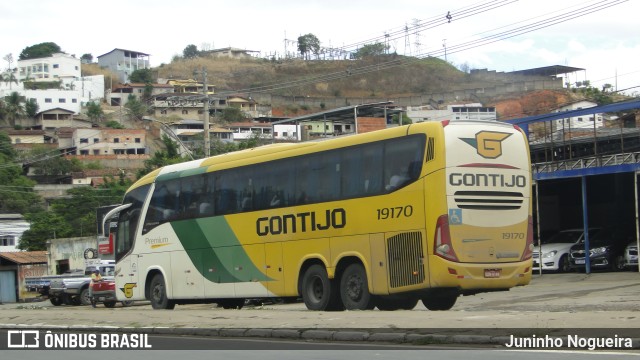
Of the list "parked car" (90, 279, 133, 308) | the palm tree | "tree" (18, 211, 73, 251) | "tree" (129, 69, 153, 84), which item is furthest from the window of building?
"tree" (129, 69, 153, 84)

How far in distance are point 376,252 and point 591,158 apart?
1552 centimetres

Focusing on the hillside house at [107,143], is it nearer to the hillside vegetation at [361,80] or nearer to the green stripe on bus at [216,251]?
the hillside vegetation at [361,80]

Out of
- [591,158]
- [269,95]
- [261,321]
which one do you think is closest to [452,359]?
[261,321]

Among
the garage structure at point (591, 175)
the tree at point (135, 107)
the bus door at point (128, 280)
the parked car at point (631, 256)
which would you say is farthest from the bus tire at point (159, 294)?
the tree at point (135, 107)

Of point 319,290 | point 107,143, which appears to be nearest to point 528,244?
point 319,290

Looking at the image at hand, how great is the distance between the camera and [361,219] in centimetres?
1938

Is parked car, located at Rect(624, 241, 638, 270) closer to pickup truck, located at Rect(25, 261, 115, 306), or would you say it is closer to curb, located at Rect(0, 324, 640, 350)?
curb, located at Rect(0, 324, 640, 350)

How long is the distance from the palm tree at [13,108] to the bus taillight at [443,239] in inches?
5731

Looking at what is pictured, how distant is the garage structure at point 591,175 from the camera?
31141 mm

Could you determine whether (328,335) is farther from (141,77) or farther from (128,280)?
(141,77)

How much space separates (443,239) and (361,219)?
2.21 meters

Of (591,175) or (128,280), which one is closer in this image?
(128,280)

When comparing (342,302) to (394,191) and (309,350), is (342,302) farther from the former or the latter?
(309,350)

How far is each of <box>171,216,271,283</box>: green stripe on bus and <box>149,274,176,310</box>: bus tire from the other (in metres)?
1.79
